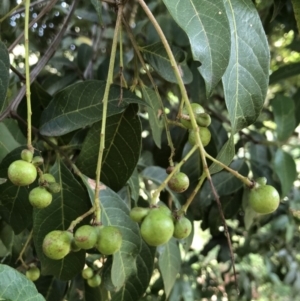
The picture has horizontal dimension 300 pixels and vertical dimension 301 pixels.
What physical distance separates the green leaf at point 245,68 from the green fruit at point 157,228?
0.12 metres

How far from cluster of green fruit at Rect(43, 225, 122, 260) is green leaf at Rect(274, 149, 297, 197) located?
1.75 feet

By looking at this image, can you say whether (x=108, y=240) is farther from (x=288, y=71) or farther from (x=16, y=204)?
(x=288, y=71)

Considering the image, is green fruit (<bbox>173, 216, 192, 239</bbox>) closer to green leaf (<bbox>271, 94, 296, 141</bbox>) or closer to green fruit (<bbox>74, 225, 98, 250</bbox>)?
green fruit (<bbox>74, 225, 98, 250</bbox>)

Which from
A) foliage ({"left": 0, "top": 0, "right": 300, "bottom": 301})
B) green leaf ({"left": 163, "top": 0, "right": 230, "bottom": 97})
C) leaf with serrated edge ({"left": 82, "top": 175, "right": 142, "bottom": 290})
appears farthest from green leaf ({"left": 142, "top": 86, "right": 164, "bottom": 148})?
green leaf ({"left": 163, "top": 0, "right": 230, "bottom": 97})

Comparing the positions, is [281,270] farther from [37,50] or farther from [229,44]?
[229,44]

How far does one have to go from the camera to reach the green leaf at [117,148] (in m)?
0.70

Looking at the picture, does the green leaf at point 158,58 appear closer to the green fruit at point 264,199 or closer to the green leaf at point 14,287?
the green fruit at point 264,199

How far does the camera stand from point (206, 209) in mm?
1157

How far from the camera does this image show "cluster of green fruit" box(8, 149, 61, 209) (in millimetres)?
503

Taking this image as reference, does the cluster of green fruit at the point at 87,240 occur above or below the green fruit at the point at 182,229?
above

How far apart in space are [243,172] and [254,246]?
77 centimetres

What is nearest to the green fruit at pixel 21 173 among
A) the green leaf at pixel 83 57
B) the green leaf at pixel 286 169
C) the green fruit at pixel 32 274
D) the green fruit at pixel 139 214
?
the green fruit at pixel 139 214

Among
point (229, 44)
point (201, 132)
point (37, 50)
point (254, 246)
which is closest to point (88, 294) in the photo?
point (201, 132)

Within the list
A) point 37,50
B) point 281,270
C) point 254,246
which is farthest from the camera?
point 281,270
